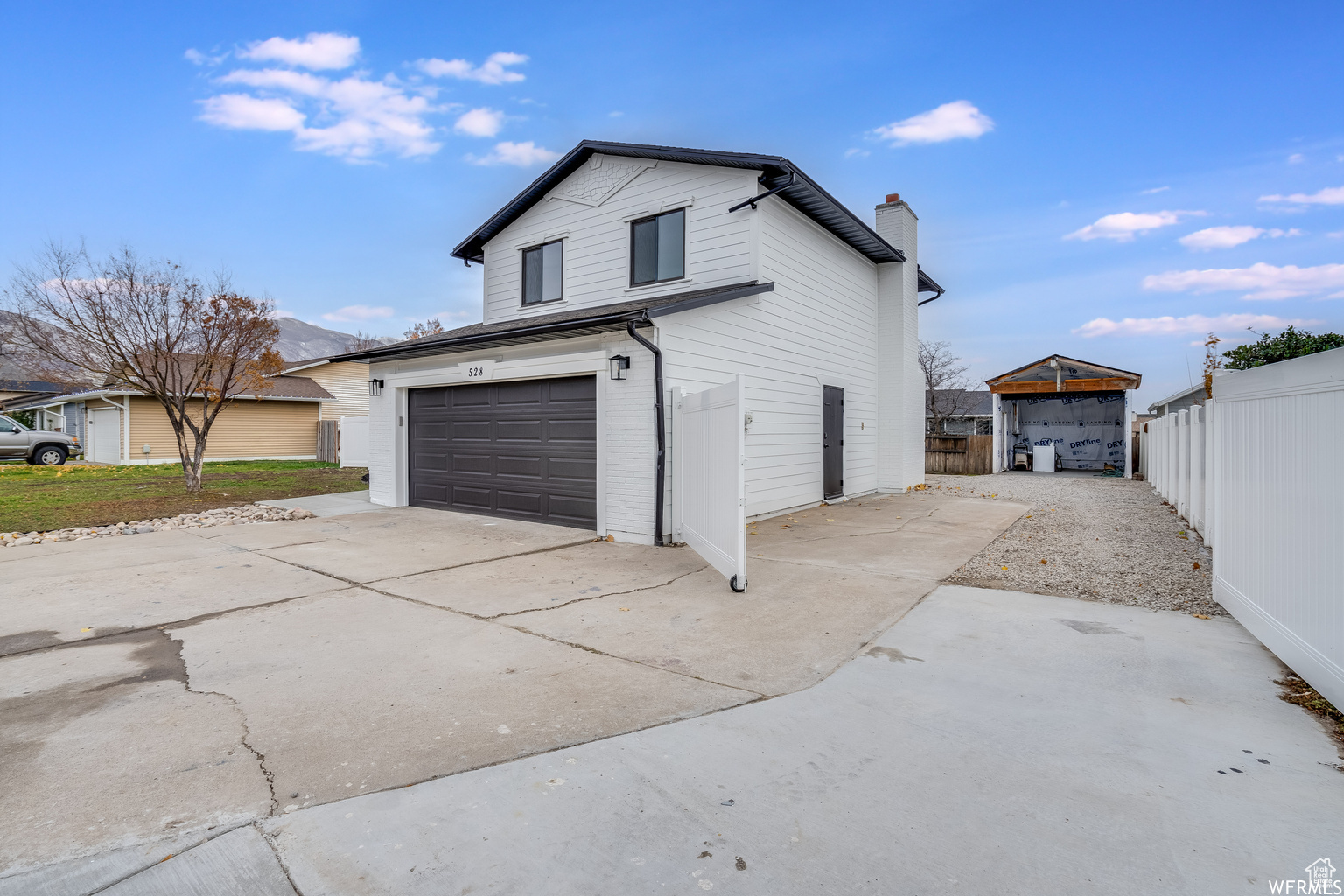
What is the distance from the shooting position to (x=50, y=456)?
783 inches

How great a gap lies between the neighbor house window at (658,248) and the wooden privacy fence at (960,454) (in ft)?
40.9

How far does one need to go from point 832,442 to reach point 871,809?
9.81 meters

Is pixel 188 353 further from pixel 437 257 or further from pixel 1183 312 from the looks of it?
pixel 1183 312

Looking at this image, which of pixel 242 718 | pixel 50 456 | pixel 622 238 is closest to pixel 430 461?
pixel 622 238

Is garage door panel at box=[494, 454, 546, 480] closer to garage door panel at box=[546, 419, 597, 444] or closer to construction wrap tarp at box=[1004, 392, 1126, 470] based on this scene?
garage door panel at box=[546, 419, 597, 444]

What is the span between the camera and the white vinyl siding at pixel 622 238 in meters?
9.06

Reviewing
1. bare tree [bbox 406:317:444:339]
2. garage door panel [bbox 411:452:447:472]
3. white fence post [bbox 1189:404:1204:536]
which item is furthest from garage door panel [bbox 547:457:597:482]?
bare tree [bbox 406:317:444:339]

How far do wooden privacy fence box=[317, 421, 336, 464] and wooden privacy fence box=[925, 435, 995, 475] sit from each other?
72.4ft

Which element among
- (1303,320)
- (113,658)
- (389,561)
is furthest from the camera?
(1303,320)

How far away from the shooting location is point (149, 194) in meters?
16.5

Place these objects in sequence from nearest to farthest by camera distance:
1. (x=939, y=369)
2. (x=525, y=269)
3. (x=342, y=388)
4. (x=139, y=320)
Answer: (x=525, y=269) < (x=139, y=320) < (x=342, y=388) < (x=939, y=369)

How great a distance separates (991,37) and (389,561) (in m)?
11.9

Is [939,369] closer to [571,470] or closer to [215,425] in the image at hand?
[571,470]

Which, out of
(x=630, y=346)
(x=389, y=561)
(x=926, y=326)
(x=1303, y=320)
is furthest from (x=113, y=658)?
(x=926, y=326)
